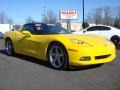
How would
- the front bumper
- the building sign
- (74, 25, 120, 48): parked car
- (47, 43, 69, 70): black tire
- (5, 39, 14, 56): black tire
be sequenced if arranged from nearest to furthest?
the front bumper, (47, 43, 69, 70): black tire, (5, 39, 14, 56): black tire, (74, 25, 120, 48): parked car, the building sign

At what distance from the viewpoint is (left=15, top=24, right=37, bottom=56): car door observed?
8750 mm

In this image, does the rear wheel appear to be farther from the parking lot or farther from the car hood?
the car hood

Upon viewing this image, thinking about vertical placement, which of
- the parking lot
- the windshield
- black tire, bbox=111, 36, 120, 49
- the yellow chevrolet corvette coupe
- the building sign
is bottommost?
the parking lot

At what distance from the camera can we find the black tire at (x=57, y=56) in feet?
24.7

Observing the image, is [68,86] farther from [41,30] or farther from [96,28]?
[96,28]

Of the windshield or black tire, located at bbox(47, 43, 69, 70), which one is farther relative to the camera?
the windshield

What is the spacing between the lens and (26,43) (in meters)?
9.11

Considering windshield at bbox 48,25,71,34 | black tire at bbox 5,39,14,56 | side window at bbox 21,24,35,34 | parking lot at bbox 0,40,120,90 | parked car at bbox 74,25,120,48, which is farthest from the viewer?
parked car at bbox 74,25,120,48

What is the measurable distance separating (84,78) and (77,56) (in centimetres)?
81

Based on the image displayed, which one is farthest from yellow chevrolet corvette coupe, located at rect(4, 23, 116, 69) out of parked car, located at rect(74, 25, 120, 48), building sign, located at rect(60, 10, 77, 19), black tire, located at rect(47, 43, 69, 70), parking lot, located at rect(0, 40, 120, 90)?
building sign, located at rect(60, 10, 77, 19)

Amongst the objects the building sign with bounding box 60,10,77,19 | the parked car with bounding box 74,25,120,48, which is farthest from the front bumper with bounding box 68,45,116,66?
the building sign with bounding box 60,10,77,19

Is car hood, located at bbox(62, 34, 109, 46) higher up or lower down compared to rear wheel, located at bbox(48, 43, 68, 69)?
higher up

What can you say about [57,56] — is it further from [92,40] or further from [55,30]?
[55,30]

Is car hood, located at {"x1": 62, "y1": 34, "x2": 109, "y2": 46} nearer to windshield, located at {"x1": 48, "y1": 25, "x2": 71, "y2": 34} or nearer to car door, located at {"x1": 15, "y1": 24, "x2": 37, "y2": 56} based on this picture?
windshield, located at {"x1": 48, "y1": 25, "x2": 71, "y2": 34}
